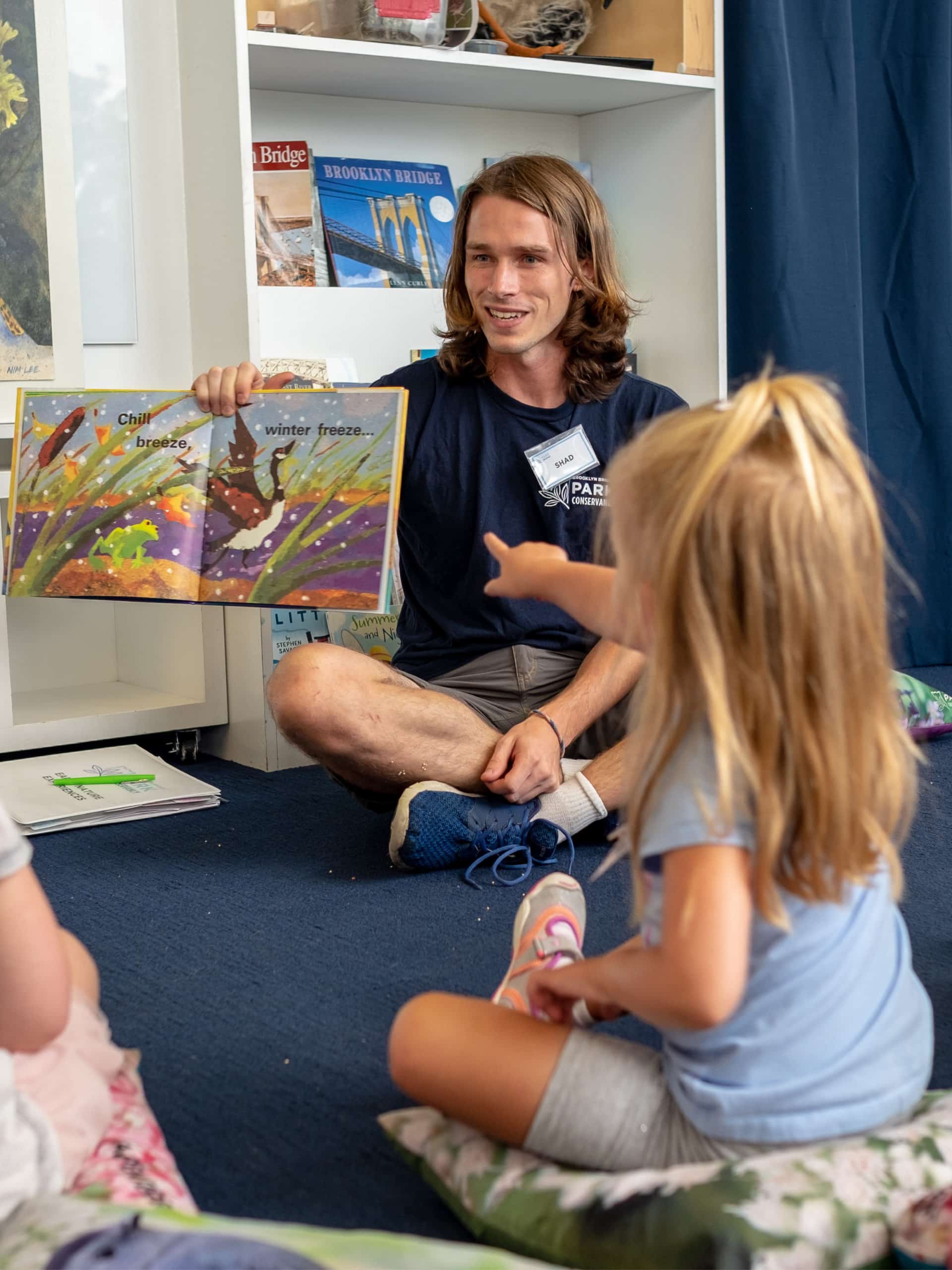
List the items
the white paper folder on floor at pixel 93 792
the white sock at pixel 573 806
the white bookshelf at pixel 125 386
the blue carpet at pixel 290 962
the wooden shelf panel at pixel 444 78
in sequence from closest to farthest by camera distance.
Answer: the blue carpet at pixel 290 962
the white sock at pixel 573 806
the white paper folder on floor at pixel 93 792
the white bookshelf at pixel 125 386
the wooden shelf panel at pixel 444 78

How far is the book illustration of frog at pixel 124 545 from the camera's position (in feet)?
5.84

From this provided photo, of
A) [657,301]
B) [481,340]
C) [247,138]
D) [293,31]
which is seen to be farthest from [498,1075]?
[657,301]

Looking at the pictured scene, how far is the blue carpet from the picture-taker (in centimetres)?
104

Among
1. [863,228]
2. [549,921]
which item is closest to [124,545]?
[549,921]

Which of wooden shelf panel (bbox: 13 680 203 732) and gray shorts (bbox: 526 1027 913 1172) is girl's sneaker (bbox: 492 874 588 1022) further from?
wooden shelf panel (bbox: 13 680 203 732)

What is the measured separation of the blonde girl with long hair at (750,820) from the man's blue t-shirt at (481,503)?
0.99 meters

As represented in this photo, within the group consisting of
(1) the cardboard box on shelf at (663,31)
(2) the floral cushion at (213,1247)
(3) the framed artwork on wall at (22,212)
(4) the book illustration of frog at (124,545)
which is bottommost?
(2) the floral cushion at (213,1247)

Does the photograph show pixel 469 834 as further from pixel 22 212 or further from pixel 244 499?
pixel 22 212

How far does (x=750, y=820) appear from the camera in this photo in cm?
80

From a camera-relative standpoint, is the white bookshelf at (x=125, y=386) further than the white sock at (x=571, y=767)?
Yes

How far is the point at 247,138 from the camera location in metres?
2.05

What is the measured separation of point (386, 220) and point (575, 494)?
85 centimetres

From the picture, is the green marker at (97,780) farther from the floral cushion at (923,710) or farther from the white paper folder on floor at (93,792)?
the floral cushion at (923,710)

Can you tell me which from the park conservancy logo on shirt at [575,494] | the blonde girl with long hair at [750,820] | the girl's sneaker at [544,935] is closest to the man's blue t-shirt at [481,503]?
the park conservancy logo on shirt at [575,494]
